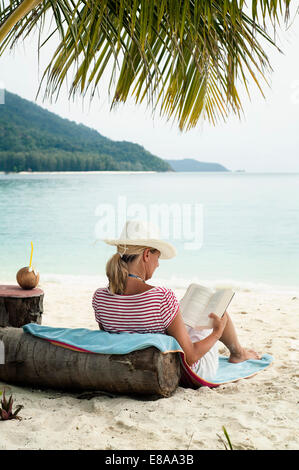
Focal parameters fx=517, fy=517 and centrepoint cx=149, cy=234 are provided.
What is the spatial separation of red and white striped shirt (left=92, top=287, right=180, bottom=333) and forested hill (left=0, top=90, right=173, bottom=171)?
3912 cm

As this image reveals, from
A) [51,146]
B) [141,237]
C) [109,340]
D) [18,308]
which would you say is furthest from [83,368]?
[51,146]

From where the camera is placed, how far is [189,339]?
2.49m

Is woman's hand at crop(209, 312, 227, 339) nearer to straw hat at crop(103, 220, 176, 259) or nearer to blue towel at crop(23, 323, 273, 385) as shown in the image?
blue towel at crop(23, 323, 273, 385)

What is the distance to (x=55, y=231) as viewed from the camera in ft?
64.5

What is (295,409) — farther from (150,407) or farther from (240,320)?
(240,320)

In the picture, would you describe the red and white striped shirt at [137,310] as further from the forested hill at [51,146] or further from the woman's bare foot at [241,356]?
the forested hill at [51,146]

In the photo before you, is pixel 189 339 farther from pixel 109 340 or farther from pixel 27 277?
pixel 27 277

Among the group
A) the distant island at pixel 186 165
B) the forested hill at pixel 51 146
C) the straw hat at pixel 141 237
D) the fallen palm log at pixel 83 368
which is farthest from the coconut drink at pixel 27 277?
the distant island at pixel 186 165

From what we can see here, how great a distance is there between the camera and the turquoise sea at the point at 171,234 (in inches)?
411

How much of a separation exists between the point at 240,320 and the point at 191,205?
30.0m

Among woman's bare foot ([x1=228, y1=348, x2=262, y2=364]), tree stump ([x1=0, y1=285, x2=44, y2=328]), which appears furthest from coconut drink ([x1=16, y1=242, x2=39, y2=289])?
woman's bare foot ([x1=228, y1=348, x2=262, y2=364])

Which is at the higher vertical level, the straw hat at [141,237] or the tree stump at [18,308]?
the straw hat at [141,237]

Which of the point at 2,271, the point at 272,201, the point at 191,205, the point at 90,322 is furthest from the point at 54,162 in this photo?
the point at 90,322

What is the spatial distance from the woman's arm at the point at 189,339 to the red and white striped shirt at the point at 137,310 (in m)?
0.04
